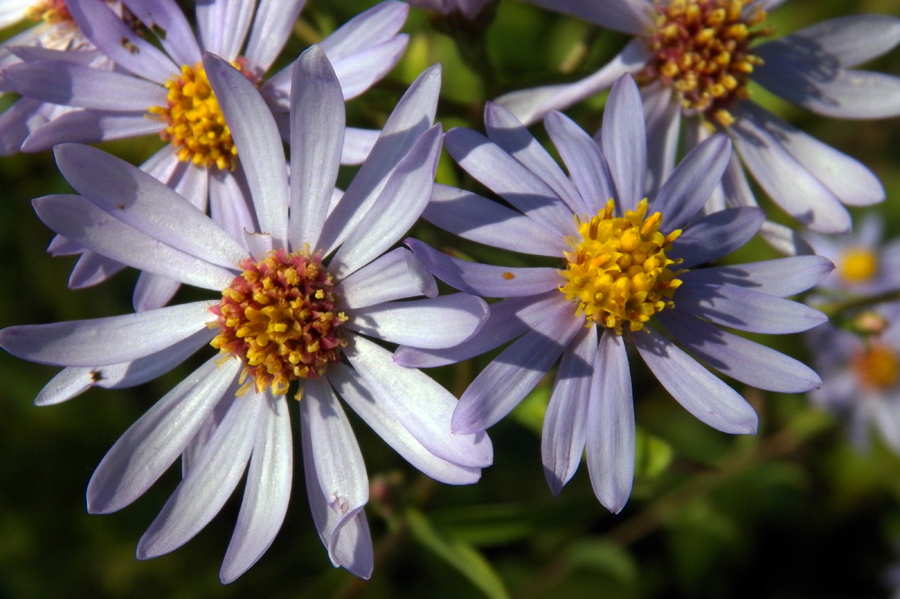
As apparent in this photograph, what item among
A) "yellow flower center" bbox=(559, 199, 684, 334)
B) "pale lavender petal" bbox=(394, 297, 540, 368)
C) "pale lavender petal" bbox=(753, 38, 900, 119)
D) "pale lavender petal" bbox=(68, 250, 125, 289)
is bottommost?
"pale lavender petal" bbox=(68, 250, 125, 289)

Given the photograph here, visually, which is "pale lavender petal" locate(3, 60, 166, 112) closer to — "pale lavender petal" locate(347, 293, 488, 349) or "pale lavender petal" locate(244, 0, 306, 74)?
"pale lavender petal" locate(244, 0, 306, 74)

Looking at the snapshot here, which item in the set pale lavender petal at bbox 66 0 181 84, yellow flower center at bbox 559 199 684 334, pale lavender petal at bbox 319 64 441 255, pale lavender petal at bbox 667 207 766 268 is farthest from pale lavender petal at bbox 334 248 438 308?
pale lavender petal at bbox 66 0 181 84

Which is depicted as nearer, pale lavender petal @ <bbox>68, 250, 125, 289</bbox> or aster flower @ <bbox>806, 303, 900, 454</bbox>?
pale lavender petal @ <bbox>68, 250, 125, 289</bbox>

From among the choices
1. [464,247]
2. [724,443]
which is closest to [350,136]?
[464,247]

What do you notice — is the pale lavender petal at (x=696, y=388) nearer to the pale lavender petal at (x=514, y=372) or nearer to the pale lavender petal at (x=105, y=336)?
the pale lavender petal at (x=514, y=372)

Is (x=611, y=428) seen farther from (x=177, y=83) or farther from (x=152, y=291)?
(x=177, y=83)

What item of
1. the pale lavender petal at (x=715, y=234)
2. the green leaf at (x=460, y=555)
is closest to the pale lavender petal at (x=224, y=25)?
the pale lavender petal at (x=715, y=234)
